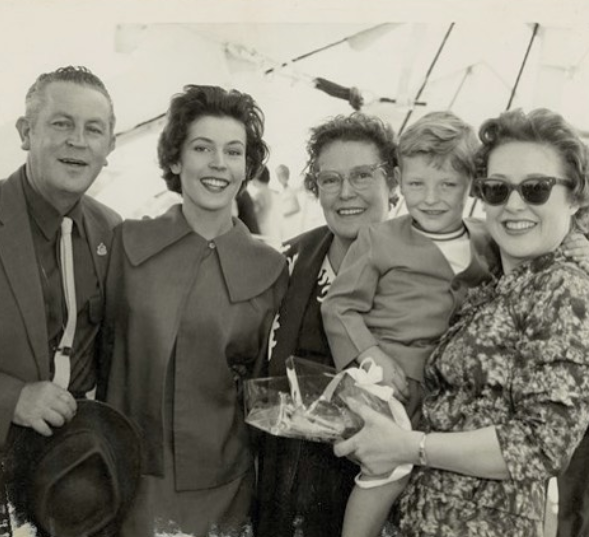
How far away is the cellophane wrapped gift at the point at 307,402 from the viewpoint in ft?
5.58

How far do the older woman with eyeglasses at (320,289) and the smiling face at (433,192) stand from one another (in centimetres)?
26

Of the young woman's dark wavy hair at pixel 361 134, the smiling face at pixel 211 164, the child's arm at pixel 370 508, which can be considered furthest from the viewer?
the young woman's dark wavy hair at pixel 361 134

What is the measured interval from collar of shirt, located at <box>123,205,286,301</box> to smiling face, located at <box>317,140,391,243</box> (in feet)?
0.75

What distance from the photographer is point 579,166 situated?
4.83 feet

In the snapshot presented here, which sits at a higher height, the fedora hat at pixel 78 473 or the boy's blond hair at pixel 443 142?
the boy's blond hair at pixel 443 142

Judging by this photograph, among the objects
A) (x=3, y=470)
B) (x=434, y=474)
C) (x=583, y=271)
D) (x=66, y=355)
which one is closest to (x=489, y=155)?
(x=583, y=271)

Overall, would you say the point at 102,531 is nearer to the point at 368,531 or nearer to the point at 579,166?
the point at 368,531

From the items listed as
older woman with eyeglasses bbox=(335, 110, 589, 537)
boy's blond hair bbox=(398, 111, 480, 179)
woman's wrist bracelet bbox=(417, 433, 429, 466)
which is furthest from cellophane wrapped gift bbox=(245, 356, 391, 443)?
boy's blond hair bbox=(398, 111, 480, 179)

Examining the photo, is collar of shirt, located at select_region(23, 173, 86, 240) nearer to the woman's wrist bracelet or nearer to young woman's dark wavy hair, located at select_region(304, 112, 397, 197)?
young woman's dark wavy hair, located at select_region(304, 112, 397, 197)

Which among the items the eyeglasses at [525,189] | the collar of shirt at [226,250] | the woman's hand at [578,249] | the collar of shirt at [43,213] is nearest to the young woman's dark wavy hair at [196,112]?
the collar of shirt at [226,250]

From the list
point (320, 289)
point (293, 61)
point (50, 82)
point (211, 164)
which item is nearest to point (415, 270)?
point (320, 289)

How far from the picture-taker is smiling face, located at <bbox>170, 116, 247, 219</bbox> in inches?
80.0

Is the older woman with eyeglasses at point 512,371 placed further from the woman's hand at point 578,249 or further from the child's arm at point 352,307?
the child's arm at point 352,307

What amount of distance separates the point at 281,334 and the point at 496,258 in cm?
67
